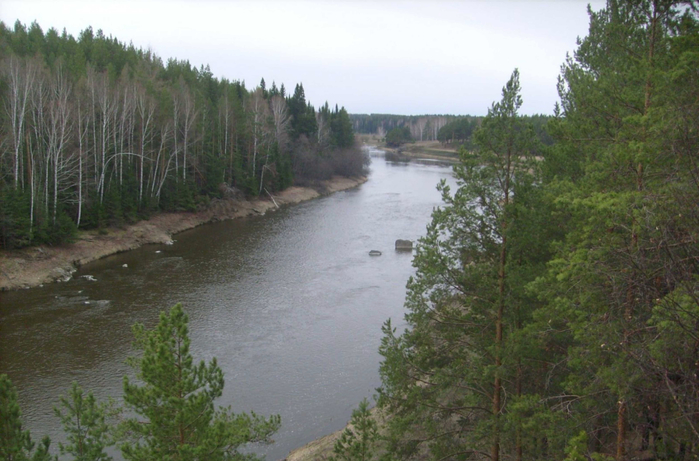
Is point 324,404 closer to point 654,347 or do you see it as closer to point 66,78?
point 654,347

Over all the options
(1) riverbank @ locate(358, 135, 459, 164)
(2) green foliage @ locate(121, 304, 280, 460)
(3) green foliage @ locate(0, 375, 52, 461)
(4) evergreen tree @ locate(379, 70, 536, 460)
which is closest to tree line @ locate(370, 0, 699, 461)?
(4) evergreen tree @ locate(379, 70, 536, 460)

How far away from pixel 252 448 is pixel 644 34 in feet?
45.5

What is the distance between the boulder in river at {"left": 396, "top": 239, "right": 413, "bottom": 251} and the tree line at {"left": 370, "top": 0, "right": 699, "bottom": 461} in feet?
82.7

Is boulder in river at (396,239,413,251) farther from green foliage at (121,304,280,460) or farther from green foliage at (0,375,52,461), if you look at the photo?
green foliage at (0,375,52,461)

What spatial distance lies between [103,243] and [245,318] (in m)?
15.5

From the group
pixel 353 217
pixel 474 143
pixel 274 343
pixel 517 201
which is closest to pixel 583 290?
pixel 517 201

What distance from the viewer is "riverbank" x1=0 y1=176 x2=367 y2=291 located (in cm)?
2825

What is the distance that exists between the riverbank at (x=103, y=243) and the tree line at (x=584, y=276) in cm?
2416

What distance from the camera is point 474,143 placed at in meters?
10.4

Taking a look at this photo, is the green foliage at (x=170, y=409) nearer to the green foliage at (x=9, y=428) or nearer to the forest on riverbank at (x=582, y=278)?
the forest on riverbank at (x=582, y=278)

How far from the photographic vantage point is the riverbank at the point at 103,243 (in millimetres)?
28250

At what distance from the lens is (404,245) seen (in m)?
37.6

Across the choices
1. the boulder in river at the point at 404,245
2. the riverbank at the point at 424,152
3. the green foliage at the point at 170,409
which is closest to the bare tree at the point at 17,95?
the boulder in river at the point at 404,245

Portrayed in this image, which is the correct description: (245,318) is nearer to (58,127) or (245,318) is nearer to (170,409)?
(170,409)
